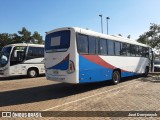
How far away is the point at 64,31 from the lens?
1115cm

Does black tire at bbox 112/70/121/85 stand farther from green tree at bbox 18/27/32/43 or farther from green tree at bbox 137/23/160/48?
green tree at bbox 18/27/32/43

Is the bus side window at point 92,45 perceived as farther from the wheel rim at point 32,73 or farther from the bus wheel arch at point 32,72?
the wheel rim at point 32,73

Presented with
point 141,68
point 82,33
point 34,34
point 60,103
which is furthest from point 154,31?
point 34,34

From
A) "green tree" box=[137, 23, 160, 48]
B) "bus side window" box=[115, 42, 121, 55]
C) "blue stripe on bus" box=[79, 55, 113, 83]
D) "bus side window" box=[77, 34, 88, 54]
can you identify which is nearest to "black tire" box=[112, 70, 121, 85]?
"blue stripe on bus" box=[79, 55, 113, 83]

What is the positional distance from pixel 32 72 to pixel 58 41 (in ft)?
31.6

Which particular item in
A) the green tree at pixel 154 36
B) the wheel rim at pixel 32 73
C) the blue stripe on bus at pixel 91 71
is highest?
the green tree at pixel 154 36

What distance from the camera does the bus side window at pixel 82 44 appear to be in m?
11.0

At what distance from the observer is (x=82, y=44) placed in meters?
11.3

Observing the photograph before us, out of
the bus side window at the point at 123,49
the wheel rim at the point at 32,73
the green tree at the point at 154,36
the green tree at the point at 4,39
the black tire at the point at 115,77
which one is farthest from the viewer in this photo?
the green tree at the point at 4,39

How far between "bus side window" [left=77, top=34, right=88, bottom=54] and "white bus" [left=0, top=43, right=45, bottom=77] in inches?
362

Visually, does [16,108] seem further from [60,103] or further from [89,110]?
[89,110]

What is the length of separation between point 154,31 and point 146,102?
37400 millimetres

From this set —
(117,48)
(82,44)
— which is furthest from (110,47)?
(82,44)

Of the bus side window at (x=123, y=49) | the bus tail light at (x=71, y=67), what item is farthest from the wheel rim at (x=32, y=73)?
the bus tail light at (x=71, y=67)
